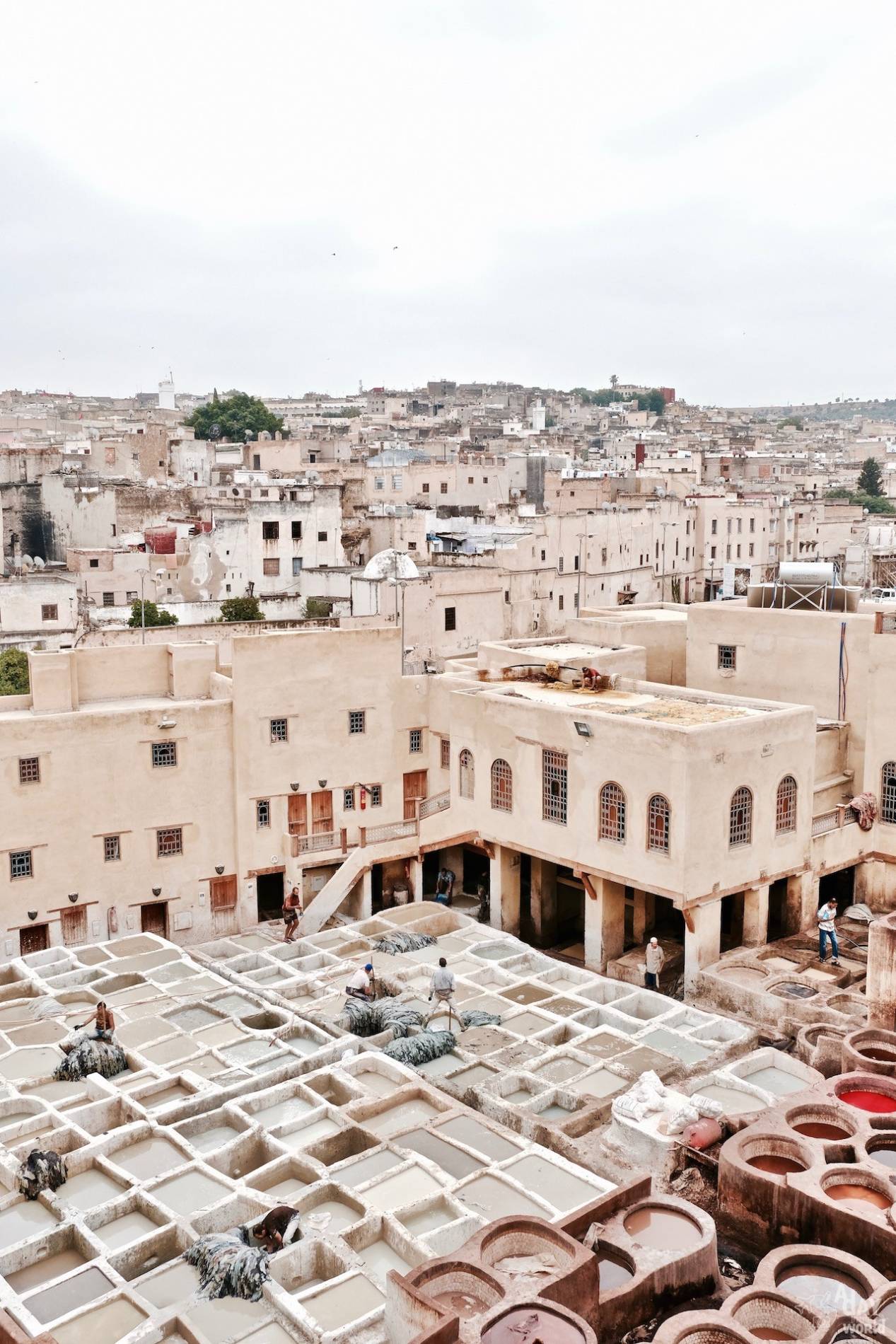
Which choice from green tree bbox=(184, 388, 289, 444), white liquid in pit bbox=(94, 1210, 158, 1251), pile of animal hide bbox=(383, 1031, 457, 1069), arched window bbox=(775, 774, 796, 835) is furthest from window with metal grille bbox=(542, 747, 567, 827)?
green tree bbox=(184, 388, 289, 444)

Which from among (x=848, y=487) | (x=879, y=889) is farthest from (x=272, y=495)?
(x=848, y=487)

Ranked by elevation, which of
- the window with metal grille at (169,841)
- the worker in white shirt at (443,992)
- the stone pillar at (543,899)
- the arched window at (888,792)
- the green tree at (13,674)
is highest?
the green tree at (13,674)

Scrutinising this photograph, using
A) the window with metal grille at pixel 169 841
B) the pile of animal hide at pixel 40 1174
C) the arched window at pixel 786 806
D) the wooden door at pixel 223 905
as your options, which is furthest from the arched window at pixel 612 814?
the pile of animal hide at pixel 40 1174

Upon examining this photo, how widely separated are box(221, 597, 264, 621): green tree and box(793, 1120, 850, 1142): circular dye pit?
33231mm

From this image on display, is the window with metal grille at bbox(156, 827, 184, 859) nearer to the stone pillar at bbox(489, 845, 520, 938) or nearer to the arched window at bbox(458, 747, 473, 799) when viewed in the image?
the arched window at bbox(458, 747, 473, 799)

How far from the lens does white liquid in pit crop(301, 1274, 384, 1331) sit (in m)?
14.1

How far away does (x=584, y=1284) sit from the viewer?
1413cm

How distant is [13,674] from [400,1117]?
24.5 metres

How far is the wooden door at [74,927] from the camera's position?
86.8 ft

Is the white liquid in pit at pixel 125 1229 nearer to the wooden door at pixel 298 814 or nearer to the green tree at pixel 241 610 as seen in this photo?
the wooden door at pixel 298 814

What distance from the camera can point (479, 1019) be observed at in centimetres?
2198

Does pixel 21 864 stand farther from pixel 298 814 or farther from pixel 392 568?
pixel 392 568

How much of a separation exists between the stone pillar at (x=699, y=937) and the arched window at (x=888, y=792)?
529 cm

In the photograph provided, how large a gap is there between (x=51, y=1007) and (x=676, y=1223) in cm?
1207
